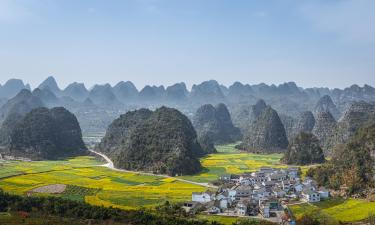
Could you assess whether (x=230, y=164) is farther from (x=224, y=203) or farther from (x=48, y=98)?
(x=48, y=98)

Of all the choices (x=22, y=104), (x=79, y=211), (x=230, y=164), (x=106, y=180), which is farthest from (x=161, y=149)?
(x=22, y=104)

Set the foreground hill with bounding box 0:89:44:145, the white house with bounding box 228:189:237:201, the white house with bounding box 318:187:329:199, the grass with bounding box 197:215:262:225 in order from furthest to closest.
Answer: the foreground hill with bounding box 0:89:44:145, the white house with bounding box 318:187:329:199, the white house with bounding box 228:189:237:201, the grass with bounding box 197:215:262:225

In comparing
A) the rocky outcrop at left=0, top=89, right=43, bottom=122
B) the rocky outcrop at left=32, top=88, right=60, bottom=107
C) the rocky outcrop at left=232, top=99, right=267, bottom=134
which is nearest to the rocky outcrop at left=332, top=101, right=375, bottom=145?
the rocky outcrop at left=232, top=99, right=267, bottom=134

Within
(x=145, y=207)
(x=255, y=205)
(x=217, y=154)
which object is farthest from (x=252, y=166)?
(x=145, y=207)

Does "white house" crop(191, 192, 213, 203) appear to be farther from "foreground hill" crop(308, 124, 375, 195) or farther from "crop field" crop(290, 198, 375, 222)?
"foreground hill" crop(308, 124, 375, 195)

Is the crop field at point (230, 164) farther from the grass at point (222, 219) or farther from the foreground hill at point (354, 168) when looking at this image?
the grass at point (222, 219)

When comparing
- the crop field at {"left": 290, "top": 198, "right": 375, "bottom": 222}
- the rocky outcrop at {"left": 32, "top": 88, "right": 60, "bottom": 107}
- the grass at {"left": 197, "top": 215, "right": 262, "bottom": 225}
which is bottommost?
the grass at {"left": 197, "top": 215, "right": 262, "bottom": 225}
